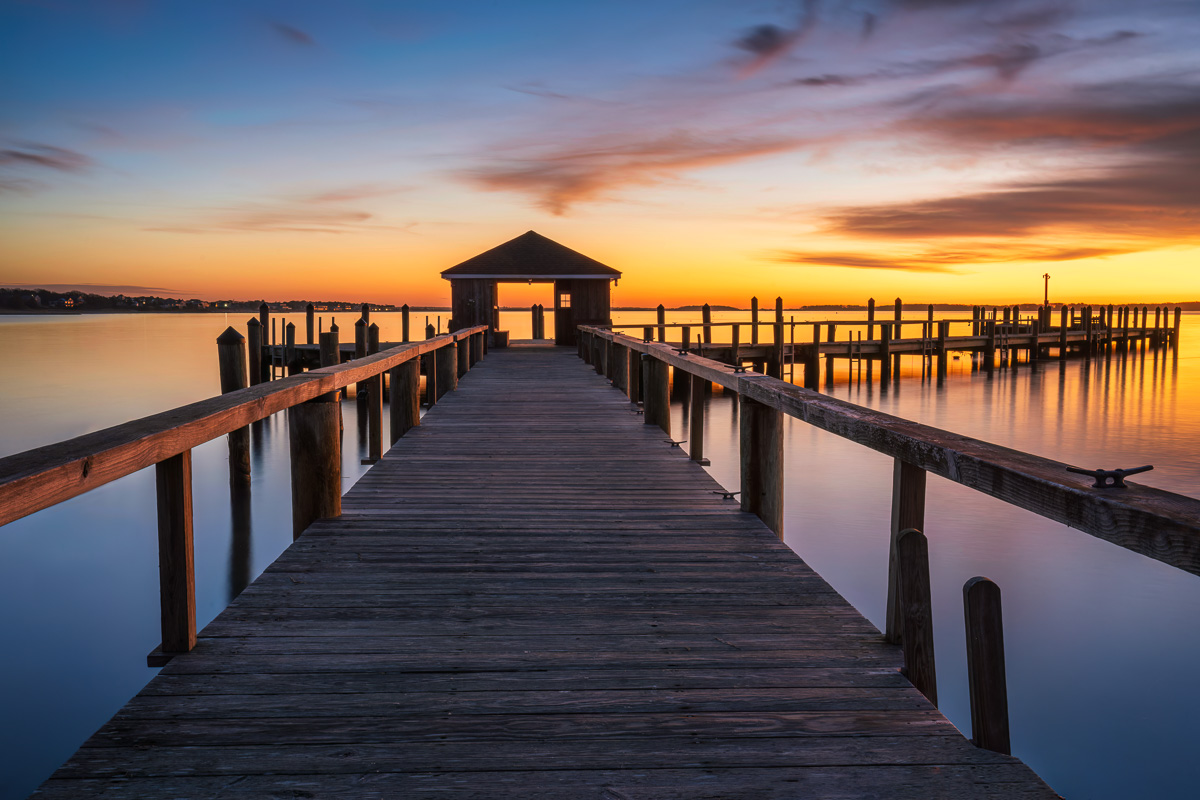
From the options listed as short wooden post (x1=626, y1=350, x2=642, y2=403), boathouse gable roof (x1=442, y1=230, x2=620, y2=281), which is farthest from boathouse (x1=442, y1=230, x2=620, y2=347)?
short wooden post (x1=626, y1=350, x2=642, y2=403)

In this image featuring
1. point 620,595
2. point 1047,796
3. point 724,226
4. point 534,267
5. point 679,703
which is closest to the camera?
point 1047,796

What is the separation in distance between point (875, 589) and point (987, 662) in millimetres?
7645

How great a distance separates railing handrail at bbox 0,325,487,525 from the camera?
1.78 m

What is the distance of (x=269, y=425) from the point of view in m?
21.1

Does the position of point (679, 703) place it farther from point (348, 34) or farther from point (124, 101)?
point (124, 101)

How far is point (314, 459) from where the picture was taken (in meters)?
4.44

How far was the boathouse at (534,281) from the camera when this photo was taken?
2545cm

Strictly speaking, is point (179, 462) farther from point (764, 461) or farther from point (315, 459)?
point (764, 461)

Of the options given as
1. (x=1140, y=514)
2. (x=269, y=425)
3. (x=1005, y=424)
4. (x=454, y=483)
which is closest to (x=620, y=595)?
(x=1140, y=514)

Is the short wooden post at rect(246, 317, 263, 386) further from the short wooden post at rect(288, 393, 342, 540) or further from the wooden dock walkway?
the wooden dock walkway

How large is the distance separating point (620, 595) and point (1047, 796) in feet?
5.89

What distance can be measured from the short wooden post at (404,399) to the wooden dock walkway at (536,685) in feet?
12.3

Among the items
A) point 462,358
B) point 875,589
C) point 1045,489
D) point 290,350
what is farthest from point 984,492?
point 290,350

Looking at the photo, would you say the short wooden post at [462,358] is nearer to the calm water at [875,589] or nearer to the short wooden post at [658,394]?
the calm water at [875,589]
